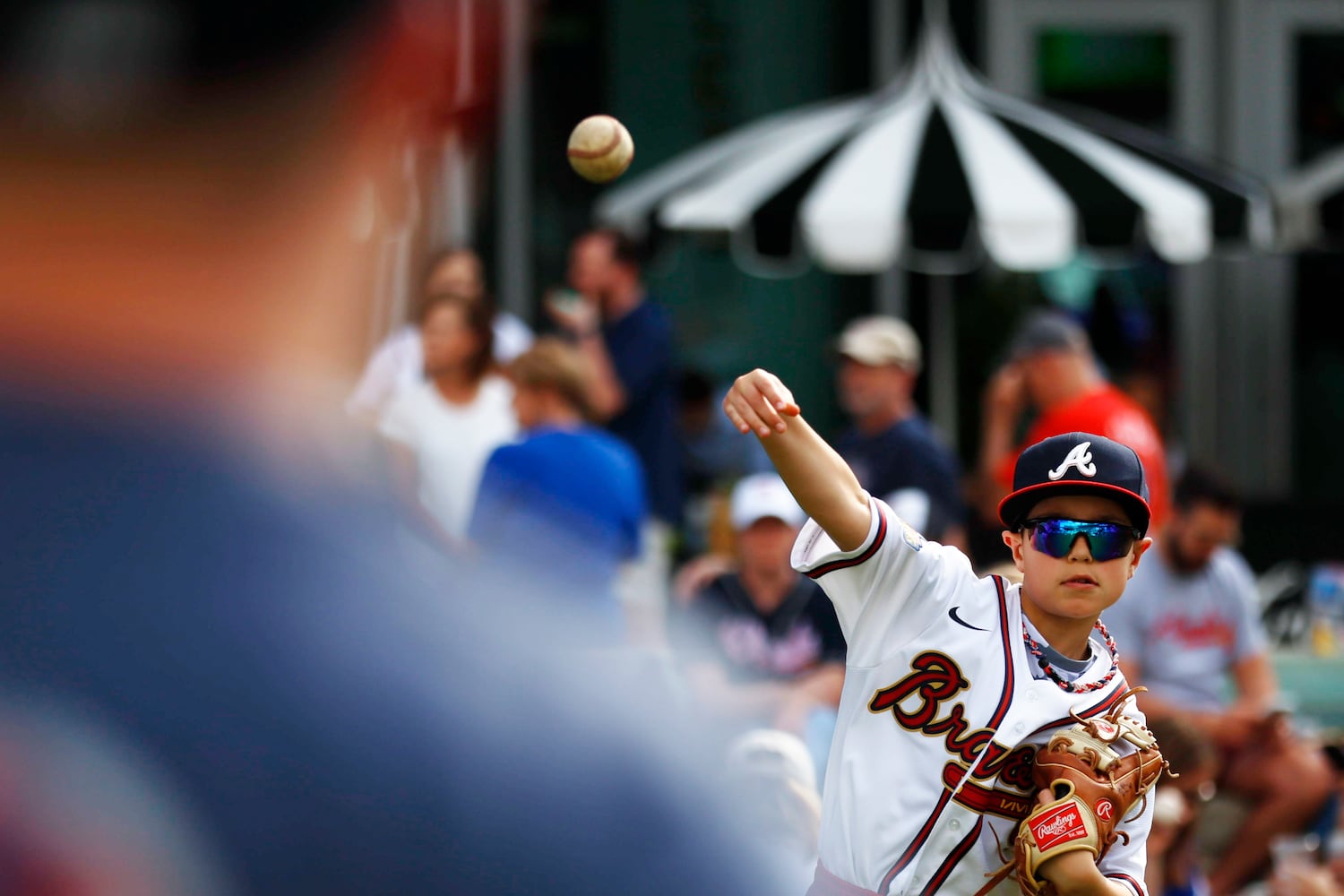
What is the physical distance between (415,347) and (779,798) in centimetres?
269

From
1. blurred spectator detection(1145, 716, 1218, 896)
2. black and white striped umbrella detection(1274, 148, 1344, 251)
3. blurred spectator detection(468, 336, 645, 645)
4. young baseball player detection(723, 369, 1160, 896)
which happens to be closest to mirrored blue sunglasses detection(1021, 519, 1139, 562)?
young baseball player detection(723, 369, 1160, 896)

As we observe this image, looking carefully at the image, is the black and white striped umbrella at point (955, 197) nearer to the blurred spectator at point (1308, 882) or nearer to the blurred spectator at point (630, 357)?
the blurred spectator at point (630, 357)

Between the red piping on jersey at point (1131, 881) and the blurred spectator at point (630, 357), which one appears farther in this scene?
the blurred spectator at point (630, 357)

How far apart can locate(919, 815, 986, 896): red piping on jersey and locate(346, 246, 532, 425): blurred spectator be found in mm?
1214

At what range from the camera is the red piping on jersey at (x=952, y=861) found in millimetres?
2795

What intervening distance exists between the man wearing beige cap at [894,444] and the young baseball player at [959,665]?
3.06 metres

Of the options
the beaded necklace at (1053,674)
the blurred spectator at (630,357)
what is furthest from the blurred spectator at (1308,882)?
the beaded necklace at (1053,674)

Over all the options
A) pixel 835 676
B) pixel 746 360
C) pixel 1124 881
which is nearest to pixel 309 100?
pixel 1124 881

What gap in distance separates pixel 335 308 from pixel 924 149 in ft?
17.6

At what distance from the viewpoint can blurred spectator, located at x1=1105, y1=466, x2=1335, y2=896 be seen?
6117 mm

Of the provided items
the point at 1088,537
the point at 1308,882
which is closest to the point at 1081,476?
the point at 1088,537

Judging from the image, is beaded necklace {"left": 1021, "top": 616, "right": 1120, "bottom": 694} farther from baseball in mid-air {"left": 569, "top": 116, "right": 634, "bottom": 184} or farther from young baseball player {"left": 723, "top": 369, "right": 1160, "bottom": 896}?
baseball in mid-air {"left": 569, "top": 116, "right": 634, "bottom": 184}

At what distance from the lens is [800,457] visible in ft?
8.98

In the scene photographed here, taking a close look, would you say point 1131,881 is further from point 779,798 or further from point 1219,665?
point 1219,665
